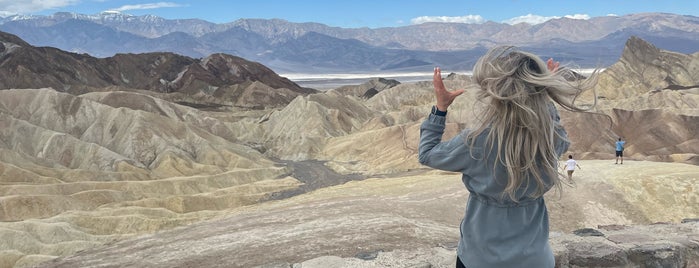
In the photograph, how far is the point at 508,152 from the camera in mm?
3232

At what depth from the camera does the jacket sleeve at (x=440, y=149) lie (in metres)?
3.42

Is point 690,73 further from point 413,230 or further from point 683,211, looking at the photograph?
point 413,230

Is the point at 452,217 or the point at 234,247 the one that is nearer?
the point at 234,247

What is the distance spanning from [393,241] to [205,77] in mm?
166883

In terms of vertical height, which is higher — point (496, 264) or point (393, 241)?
point (496, 264)

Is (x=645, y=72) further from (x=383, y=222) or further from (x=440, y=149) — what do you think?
(x=440, y=149)

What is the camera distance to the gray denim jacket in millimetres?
3400

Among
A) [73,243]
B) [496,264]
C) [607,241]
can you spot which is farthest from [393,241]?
[73,243]

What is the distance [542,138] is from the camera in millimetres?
3250

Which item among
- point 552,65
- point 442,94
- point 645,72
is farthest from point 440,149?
point 645,72

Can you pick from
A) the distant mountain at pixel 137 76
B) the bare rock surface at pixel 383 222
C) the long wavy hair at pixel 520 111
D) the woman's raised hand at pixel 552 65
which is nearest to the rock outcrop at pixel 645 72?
the distant mountain at pixel 137 76

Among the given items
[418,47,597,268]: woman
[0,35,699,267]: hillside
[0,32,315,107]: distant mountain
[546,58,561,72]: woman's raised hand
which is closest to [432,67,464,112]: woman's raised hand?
[418,47,597,268]: woman

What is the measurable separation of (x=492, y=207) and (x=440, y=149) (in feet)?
1.70

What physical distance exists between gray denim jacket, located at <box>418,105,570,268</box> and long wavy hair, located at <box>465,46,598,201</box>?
69mm
